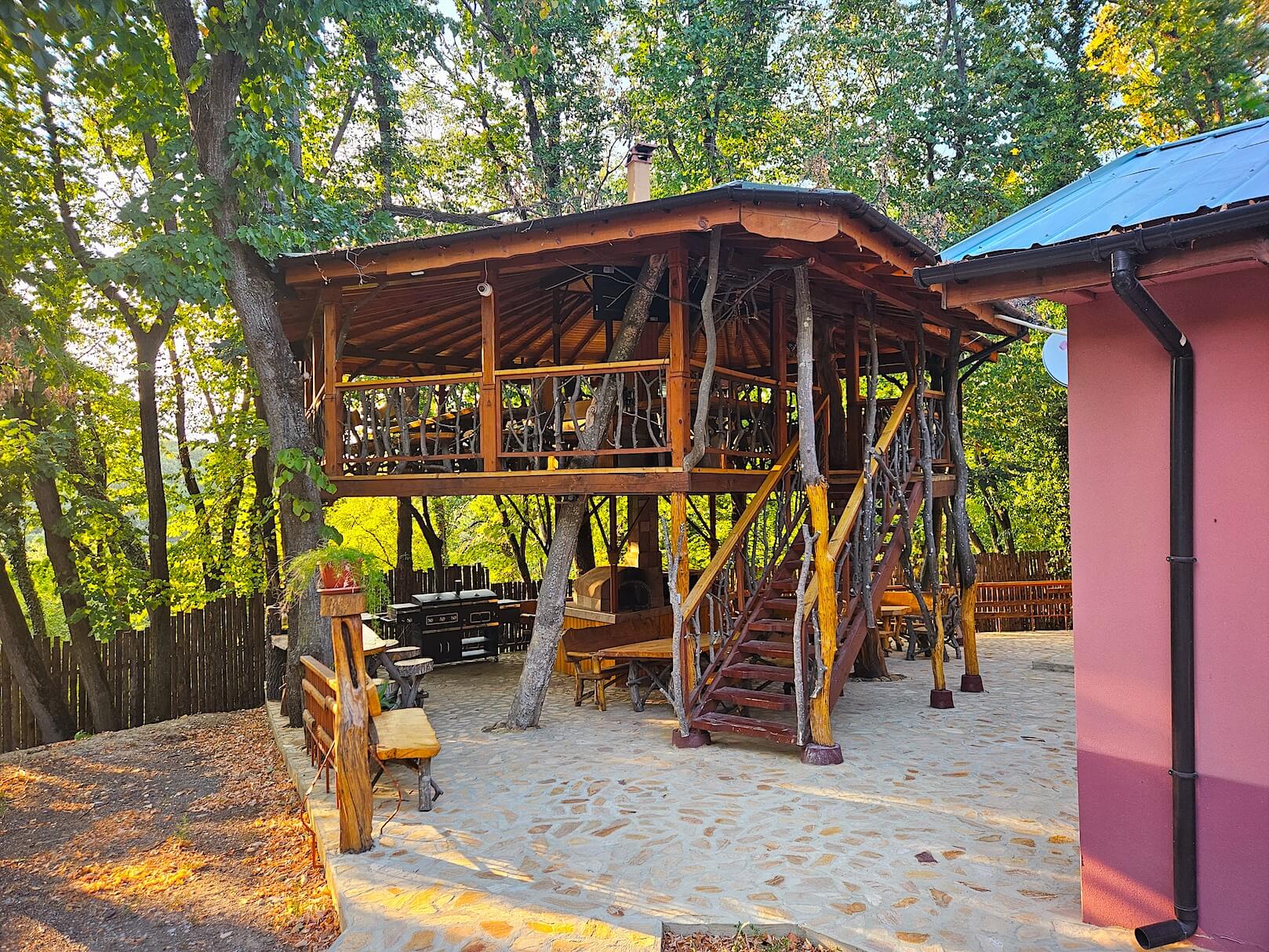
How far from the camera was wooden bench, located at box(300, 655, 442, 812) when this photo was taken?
5.97 m

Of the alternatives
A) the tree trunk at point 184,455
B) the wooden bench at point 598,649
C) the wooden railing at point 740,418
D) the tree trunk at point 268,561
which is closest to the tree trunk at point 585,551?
the wooden bench at point 598,649

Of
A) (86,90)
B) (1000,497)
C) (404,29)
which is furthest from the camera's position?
(1000,497)

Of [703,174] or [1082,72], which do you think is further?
[703,174]

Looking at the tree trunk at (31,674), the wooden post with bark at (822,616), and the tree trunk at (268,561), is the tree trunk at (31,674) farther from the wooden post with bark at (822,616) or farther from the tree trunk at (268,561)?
the wooden post with bark at (822,616)

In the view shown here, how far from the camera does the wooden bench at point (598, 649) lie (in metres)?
9.75

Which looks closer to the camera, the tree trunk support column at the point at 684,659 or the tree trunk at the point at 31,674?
the tree trunk support column at the point at 684,659

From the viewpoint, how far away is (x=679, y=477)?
307 inches

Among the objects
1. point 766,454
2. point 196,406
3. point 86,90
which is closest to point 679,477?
point 766,454

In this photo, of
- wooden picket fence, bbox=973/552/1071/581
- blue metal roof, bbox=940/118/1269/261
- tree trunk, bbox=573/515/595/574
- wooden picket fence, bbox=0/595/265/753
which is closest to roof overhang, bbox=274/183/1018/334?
blue metal roof, bbox=940/118/1269/261

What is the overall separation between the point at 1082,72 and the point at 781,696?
Result: 1462cm

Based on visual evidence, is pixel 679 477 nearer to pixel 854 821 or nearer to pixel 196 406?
pixel 854 821

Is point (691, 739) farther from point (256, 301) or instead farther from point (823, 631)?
point (256, 301)

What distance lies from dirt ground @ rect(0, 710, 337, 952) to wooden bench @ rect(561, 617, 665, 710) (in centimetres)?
323

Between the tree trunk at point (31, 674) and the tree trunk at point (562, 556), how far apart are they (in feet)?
22.0
